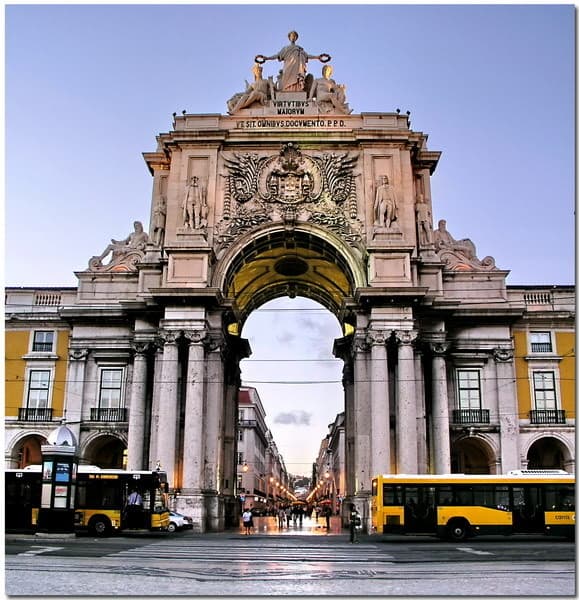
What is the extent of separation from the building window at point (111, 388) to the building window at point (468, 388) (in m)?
19.8

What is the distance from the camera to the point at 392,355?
40.4 m

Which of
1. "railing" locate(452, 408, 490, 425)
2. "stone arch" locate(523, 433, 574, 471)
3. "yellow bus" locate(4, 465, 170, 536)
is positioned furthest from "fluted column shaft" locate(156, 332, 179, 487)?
"stone arch" locate(523, 433, 574, 471)

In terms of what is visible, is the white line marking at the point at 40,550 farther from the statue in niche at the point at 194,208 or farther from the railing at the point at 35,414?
the statue in niche at the point at 194,208

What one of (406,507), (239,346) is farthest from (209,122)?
(406,507)

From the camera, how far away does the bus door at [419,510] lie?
106 feet

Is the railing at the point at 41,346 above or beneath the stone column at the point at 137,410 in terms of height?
above

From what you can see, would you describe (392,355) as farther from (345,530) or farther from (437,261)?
(345,530)

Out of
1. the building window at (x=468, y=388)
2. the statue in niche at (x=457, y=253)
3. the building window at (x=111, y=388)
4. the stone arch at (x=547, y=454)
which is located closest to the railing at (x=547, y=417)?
the stone arch at (x=547, y=454)

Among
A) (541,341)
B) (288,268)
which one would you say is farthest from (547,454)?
(288,268)

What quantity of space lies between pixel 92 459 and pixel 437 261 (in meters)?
23.5

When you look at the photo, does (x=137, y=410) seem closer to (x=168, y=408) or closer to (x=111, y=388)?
(x=168, y=408)

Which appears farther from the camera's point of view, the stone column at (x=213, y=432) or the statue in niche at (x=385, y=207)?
the statue in niche at (x=385, y=207)

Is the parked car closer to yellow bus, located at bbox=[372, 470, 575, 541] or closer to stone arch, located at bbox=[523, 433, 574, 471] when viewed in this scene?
yellow bus, located at bbox=[372, 470, 575, 541]

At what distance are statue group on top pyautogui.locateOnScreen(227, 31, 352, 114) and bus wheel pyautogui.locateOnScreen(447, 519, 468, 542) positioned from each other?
25.7 meters
